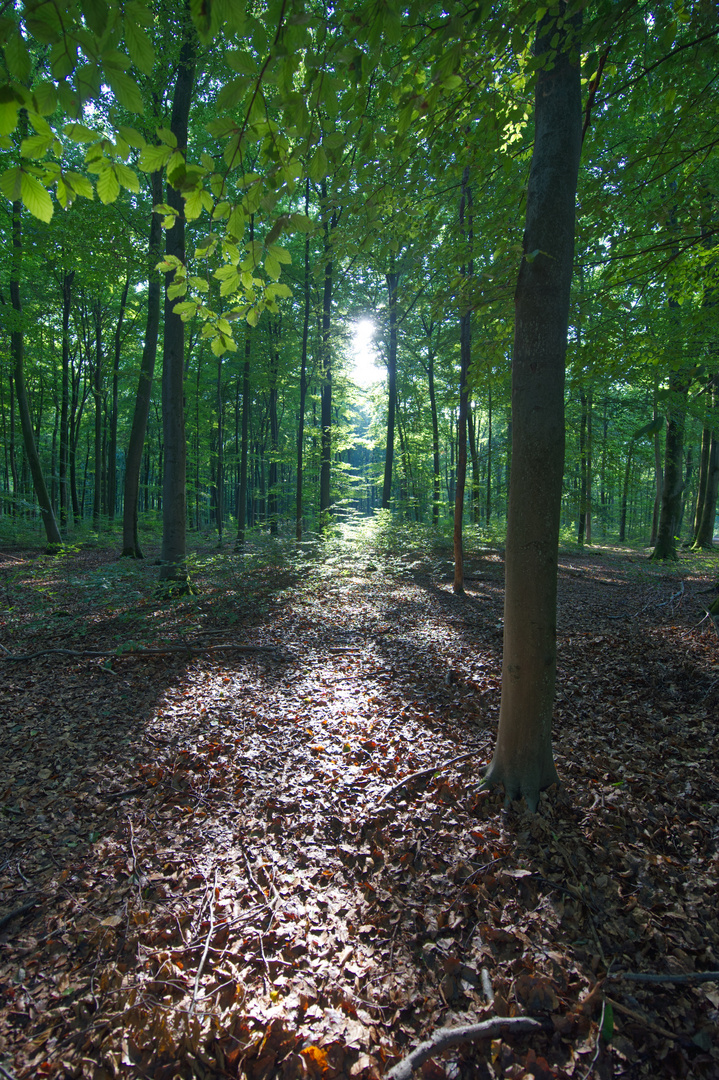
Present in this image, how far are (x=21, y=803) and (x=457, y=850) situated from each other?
3015 millimetres

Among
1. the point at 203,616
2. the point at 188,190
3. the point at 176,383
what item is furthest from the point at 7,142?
the point at 176,383

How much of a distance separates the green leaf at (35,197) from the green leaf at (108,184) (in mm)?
183

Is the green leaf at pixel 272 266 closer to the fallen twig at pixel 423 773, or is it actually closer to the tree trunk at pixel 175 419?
the fallen twig at pixel 423 773

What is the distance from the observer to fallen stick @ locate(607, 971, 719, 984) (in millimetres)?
1821

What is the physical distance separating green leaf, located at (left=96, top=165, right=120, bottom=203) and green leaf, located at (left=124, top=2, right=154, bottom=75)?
0.33 metres

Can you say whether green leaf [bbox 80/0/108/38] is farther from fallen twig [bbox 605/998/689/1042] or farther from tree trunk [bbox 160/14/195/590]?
tree trunk [bbox 160/14/195/590]

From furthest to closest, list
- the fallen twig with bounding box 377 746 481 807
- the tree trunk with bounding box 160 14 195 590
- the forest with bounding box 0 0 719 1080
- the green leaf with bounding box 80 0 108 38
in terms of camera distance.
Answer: the tree trunk with bounding box 160 14 195 590 → the fallen twig with bounding box 377 746 481 807 → the forest with bounding box 0 0 719 1080 → the green leaf with bounding box 80 0 108 38

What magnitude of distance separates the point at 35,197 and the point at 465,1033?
3562 mm

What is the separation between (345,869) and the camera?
2547 millimetres

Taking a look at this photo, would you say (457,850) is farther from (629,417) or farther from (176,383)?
(629,417)

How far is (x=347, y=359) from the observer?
15.0m

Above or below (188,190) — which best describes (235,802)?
below

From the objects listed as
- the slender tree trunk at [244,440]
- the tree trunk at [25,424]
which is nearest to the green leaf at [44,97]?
the tree trunk at [25,424]

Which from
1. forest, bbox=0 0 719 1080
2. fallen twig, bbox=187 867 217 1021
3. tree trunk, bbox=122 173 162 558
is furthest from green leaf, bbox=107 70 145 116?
tree trunk, bbox=122 173 162 558
